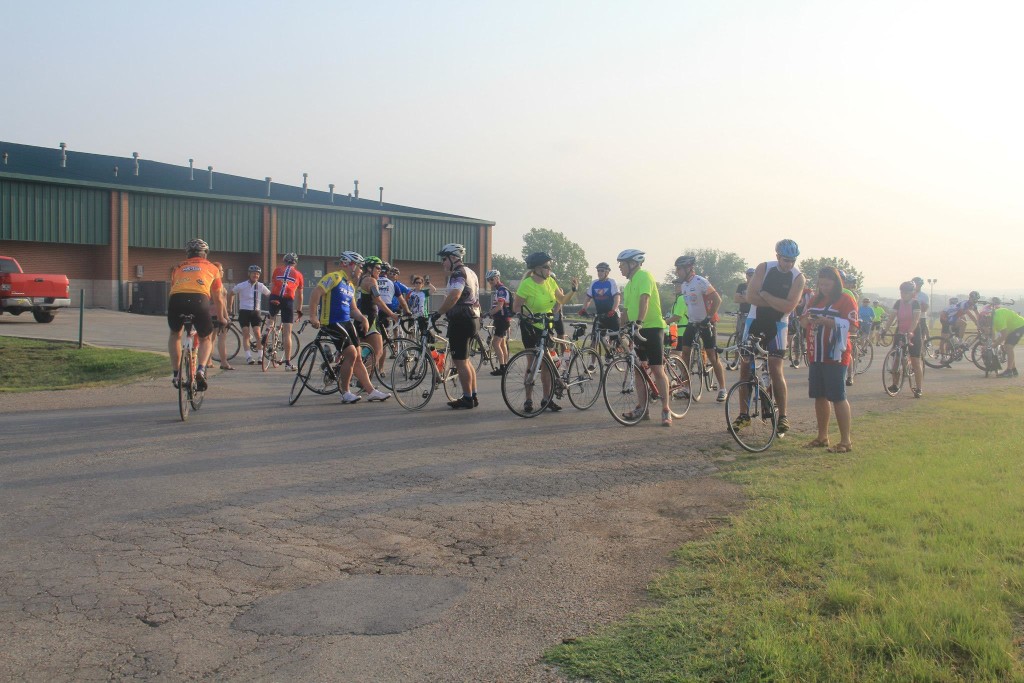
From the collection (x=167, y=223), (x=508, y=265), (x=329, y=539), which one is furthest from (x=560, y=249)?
(x=329, y=539)

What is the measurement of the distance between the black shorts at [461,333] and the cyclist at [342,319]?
4.51 ft

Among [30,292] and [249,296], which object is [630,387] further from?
[30,292]

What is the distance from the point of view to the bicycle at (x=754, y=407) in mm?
8758

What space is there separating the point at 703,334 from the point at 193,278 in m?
7.03

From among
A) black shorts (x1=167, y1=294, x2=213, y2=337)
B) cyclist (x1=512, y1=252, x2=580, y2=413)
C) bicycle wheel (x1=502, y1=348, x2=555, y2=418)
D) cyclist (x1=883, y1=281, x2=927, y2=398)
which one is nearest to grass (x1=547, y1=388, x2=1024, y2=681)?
bicycle wheel (x1=502, y1=348, x2=555, y2=418)

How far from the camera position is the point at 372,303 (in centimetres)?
1323

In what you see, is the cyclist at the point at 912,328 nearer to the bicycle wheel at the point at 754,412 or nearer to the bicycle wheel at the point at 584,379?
the bicycle wheel at the point at 584,379

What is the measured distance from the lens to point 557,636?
12.8 feet

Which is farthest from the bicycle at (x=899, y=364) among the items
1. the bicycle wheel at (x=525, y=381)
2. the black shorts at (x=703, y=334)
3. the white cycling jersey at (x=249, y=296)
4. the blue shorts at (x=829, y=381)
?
the white cycling jersey at (x=249, y=296)

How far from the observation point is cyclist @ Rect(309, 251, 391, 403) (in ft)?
38.0

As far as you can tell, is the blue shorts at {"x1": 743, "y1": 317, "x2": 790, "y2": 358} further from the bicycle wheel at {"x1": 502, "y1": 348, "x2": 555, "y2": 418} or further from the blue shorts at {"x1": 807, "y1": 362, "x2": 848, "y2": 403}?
the bicycle wheel at {"x1": 502, "y1": 348, "x2": 555, "y2": 418}

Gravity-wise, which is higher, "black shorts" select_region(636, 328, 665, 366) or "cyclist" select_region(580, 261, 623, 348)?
"cyclist" select_region(580, 261, 623, 348)

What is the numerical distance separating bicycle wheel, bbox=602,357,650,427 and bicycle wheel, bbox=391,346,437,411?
2.39m

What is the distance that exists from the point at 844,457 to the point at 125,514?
233 inches
